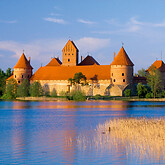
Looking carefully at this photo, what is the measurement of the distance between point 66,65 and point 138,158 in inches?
2077

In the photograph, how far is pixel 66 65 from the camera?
62531 mm

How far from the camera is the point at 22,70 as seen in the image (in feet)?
190

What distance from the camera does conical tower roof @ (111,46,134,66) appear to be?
51.7 metres

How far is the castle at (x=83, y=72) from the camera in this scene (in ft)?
→ 170

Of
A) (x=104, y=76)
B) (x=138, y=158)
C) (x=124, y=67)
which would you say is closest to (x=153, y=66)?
(x=124, y=67)

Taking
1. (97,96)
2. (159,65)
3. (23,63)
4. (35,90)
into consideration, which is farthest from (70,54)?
(159,65)

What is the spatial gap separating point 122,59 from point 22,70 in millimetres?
15003

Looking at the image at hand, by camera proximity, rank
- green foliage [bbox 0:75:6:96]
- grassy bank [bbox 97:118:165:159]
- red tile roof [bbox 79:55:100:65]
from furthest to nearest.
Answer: red tile roof [bbox 79:55:100:65], green foliage [bbox 0:75:6:96], grassy bank [bbox 97:118:165:159]

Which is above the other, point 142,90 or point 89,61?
point 89,61

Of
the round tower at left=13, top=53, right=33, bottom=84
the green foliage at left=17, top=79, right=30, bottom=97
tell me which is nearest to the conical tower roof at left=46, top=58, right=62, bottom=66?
the round tower at left=13, top=53, right=33, bottom=84

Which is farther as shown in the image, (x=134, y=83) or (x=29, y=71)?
(x=29, y=71)

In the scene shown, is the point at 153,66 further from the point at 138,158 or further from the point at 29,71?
the point at 138,158

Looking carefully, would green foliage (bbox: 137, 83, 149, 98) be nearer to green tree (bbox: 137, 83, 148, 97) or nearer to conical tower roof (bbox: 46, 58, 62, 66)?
green tree (bbox: 137, 83, 148, 97)

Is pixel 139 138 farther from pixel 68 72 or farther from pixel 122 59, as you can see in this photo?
pixel 68 72
